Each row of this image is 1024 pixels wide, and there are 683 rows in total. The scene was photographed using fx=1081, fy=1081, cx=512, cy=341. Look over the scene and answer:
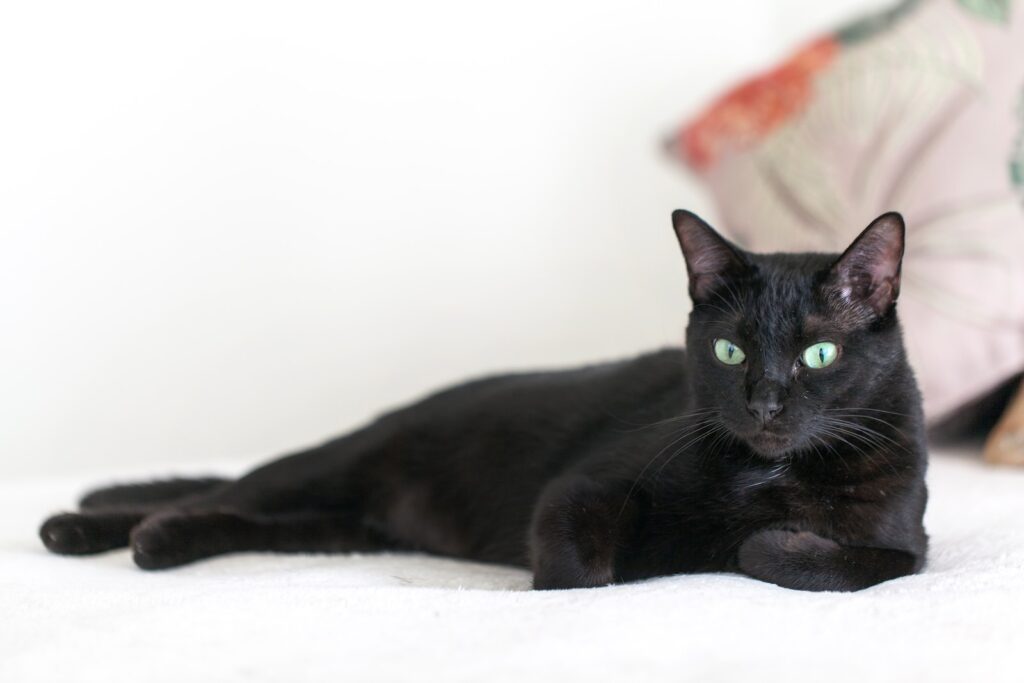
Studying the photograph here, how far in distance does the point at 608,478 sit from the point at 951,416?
27.4 inches

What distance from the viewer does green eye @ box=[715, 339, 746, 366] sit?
1.10 metres

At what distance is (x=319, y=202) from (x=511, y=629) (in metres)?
1.70

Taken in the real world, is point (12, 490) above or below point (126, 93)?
below

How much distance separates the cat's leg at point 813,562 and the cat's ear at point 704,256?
0.27 m

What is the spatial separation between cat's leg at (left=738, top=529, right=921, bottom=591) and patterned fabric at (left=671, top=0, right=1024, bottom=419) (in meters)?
0.55

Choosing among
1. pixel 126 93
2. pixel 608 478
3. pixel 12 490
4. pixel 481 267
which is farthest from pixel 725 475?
pixel 126 93

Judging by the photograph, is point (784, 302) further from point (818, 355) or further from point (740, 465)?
point (740, 465)

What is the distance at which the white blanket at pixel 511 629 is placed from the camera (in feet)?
2.56

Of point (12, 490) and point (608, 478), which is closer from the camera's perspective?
point (608, 478)

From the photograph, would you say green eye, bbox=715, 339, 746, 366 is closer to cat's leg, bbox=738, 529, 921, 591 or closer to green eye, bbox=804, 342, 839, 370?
green eye, bbox=804, 342, 839, 370

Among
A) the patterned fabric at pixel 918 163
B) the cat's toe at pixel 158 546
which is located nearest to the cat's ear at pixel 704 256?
the patterned fabric at pixel 918 163

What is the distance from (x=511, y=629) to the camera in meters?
0.86

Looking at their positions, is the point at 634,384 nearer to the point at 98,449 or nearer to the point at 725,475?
the point at 725,475

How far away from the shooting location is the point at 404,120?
2428mm
